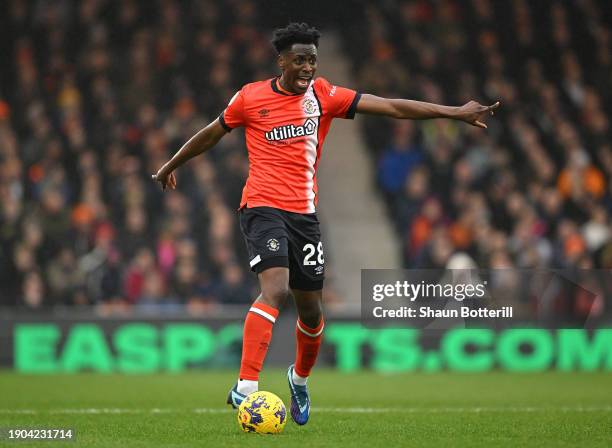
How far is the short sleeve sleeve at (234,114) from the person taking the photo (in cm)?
732

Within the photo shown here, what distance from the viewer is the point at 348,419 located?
784 centimetres

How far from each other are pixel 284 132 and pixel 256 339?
4.12ft

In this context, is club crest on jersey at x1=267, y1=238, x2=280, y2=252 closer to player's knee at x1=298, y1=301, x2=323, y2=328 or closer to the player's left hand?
player's knee at x1=298, y1=301, x2=323, y2=328

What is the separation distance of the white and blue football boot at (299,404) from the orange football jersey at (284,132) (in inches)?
42.4

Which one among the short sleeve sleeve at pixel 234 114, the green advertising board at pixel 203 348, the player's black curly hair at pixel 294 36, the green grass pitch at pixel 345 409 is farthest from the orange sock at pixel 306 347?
the green advertising board at pixel 203 348

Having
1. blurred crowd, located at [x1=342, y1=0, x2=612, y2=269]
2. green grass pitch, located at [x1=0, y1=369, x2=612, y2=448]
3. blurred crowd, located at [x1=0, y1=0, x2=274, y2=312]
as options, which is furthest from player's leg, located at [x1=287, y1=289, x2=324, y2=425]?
blurred crowd, located at [x1=342, y1=0, x2=612, y2=269]

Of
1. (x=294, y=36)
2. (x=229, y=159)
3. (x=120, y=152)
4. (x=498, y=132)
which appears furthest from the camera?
(x=498, y=132)

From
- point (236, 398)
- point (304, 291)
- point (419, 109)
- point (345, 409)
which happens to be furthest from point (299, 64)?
point (345, 409)

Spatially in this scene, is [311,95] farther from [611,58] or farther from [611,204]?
[611,58]

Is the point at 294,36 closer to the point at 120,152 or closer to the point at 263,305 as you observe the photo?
the point at 263,305

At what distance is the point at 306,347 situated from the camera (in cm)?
755

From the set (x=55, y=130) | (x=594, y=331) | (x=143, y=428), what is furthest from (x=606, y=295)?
(x=55, y=130)

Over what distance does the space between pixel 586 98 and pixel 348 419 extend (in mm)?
10997

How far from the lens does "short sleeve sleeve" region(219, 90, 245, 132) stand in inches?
288
